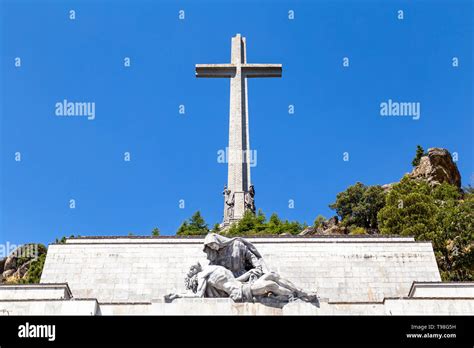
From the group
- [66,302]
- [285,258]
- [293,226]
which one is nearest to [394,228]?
[293,226]

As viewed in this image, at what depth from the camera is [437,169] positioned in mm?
62750

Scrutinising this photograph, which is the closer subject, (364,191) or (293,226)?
(293,226)

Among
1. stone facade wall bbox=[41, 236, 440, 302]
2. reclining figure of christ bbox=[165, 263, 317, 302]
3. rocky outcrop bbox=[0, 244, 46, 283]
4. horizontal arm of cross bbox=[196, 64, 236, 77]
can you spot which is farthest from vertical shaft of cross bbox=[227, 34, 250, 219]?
reclining figure of christ bbox=[165, 263, 317, 302]

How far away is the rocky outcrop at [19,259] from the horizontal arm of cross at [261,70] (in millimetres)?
23496

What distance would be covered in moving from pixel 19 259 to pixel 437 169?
38.5 metres

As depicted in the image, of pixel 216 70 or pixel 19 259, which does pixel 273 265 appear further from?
pixel 19 259

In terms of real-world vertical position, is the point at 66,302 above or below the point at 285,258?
below

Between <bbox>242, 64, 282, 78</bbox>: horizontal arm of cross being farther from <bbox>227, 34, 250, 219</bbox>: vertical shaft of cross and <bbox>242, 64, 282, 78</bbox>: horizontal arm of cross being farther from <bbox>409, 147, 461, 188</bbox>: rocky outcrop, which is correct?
<bbox>409, 147, 461, 188</bbox>: rocky outcrop

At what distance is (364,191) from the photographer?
6272 cm

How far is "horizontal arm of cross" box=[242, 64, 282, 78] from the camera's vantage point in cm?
5869

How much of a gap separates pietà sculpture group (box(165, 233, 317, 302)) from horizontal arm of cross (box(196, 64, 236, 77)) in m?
35.9

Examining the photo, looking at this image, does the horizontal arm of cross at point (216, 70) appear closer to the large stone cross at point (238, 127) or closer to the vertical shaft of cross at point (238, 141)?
the large stone cross at point (238, 127)

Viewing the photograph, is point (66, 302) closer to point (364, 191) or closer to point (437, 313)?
point (437, 313)
